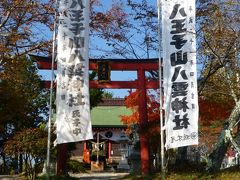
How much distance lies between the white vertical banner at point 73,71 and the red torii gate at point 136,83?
219 inches

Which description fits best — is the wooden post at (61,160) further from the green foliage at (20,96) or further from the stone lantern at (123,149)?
the stone lantern at (123,149)

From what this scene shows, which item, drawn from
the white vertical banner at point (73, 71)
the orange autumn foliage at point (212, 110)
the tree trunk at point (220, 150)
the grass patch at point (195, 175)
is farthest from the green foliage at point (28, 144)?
the orange autumn foliage at point (212, 110)

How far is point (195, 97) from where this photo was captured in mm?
12633

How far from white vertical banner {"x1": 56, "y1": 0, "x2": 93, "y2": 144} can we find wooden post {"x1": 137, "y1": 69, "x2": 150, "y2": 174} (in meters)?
6.36

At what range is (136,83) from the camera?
1978cm

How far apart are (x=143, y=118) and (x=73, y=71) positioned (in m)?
6.66

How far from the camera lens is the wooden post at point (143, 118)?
18.5 meters

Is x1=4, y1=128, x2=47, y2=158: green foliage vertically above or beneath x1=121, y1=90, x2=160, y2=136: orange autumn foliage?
beneath

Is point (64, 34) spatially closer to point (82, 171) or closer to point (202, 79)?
point (202, 79)

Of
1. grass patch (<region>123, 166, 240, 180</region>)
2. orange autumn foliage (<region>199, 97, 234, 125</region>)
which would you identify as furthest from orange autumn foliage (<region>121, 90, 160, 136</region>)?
grass patch (<region>123, 166, 240, 180</region>)

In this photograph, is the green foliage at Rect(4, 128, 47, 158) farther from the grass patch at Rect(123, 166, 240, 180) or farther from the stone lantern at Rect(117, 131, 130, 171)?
the stone lantern at Rect(117, 131, 130, 171)

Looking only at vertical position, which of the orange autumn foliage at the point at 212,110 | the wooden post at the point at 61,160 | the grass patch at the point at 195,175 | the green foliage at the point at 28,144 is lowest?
the grass patch at the point at 195,175

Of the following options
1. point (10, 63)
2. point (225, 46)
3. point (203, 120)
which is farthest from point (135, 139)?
point (10, 63)

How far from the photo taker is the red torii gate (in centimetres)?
1850
